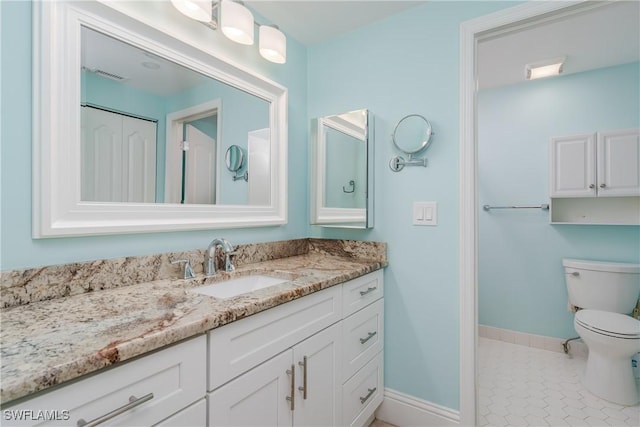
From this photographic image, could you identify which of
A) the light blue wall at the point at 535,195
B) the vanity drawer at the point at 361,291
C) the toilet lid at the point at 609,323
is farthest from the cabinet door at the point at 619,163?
the vanity drawer at the point at 361,291

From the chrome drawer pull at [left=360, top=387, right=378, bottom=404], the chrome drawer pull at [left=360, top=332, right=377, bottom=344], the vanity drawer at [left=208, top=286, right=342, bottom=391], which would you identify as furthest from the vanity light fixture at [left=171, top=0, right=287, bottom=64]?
the chrome drawer pull at [left=360, top=387, right=378, bottom=404]

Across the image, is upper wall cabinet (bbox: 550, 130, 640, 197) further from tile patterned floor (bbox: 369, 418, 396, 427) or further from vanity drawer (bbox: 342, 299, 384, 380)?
tile patterned floor (bbox: 369, 418, 396, 427)

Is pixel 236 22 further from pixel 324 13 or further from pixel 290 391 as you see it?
pixel 290 391

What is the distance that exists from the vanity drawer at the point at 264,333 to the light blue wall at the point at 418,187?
23.4 inches

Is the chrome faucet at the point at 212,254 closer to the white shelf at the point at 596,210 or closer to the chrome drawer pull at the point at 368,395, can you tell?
the chrome drawer pull at the point at 368,395

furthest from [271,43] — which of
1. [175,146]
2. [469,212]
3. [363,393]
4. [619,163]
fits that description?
[619,163]

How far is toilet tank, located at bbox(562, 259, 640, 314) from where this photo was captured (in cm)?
220

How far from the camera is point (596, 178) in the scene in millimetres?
2344

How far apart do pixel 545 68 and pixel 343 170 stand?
192cm

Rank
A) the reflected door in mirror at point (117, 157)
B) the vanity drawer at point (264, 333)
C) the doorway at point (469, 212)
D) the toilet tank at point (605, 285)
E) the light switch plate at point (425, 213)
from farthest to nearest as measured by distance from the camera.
Result: 1. the toilet tank at point (605, 285)
2. the light switch plate at point (425, 213)
3. the doorway at point (469, 212)
4. the reflected door in mirror at point (117, 157)
5. the vanity drawer at point (264, 333)

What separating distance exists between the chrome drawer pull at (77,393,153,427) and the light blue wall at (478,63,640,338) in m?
2.91

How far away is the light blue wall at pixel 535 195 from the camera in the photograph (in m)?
2.38

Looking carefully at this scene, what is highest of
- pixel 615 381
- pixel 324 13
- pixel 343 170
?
pixel 324 13

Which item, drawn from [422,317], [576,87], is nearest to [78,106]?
[422,317]
